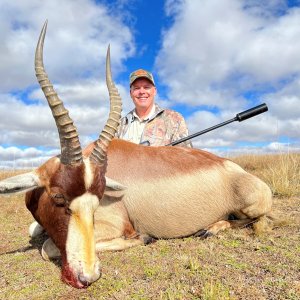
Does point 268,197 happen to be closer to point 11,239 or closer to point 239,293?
point 239,293

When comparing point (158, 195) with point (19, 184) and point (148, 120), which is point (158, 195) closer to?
point (19, 184)

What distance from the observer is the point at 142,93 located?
28.4 ft

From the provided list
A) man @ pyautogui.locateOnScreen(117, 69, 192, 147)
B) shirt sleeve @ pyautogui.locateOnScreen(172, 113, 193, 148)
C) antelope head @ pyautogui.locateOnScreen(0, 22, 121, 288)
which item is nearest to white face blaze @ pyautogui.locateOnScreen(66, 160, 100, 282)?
antelope head @ pyautogui.locateOnScreen(0, 22, 121, 288)

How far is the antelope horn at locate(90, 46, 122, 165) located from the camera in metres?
4.44

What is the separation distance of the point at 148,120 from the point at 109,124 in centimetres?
396

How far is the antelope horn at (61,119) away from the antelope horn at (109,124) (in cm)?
28

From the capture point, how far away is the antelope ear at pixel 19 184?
14.1ft

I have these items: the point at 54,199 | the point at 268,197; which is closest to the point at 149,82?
the point at 268,197

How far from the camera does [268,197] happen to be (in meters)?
5.94

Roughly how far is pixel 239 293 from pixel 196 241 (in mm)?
2042

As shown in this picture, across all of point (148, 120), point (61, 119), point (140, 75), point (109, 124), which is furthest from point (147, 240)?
point (140, 75)

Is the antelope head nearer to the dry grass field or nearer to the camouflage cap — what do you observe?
the dry grass field

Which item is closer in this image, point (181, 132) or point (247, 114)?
point (247, 114)

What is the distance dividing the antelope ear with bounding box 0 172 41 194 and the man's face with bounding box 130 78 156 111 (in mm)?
4487
